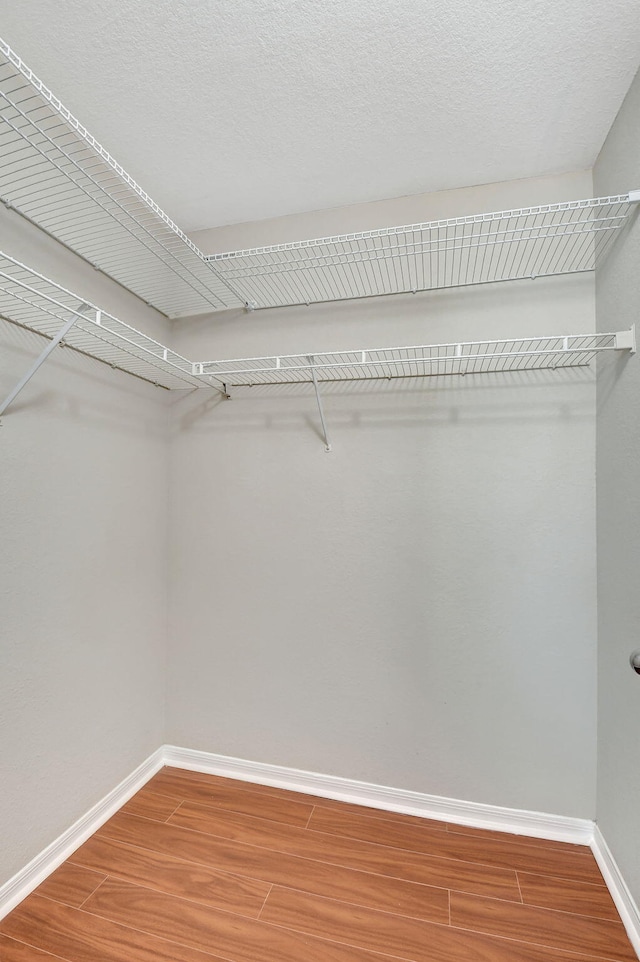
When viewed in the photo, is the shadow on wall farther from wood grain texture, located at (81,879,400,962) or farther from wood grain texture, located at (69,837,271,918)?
wood grain texture, located at (69,837,271,918)

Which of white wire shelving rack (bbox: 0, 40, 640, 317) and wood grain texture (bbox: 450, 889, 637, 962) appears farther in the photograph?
white wire shelving rack (bbox: 0, 40, 640, 317)

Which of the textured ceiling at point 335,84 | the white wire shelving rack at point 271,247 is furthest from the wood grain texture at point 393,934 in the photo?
the textured ceiling at point 335,84

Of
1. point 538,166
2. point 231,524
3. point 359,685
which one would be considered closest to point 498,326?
point 538,166

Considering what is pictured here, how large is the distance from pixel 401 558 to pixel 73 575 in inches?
47.6

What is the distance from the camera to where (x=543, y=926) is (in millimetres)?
1232

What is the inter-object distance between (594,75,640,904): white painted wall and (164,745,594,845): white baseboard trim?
0.52 feet

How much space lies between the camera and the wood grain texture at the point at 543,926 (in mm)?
1175

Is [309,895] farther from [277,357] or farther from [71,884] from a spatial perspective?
[277,357]

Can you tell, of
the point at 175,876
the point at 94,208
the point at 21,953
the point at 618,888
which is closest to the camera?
the point at 21,953

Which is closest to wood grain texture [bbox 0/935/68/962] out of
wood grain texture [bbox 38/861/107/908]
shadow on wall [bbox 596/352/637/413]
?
wood grain texture [bbox 38/861/107/908]

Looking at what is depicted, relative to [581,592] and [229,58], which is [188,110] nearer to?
[229,58]

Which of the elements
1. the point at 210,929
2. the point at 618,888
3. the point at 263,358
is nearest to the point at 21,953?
the point at 210,929

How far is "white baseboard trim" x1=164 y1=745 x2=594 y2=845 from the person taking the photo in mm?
1552

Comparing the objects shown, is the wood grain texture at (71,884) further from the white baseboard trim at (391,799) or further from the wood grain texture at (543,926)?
the wood grain texture at (543,926)
